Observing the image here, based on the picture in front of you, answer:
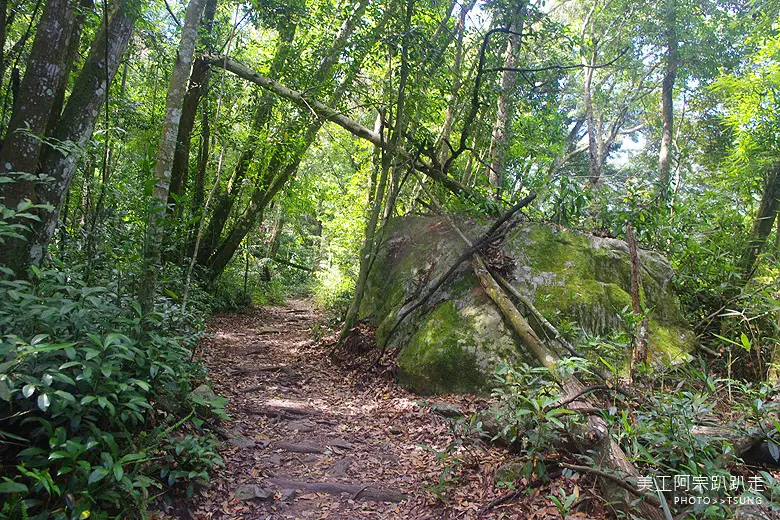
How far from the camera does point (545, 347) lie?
5273 millimetres

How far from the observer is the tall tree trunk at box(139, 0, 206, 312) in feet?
12.4

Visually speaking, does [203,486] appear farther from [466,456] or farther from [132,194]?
[132,194]

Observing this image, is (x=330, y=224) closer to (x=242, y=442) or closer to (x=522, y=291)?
(x=522, y=291)

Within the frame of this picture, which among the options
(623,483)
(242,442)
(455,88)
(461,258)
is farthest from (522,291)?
(455,88)

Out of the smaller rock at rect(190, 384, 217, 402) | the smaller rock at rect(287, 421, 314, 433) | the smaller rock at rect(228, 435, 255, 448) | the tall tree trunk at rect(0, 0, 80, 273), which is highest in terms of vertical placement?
the tall tree trunk at rect(0, 0, 80, 273)

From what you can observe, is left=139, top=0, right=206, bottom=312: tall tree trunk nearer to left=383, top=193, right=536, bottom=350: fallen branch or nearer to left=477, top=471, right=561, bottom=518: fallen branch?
left=477, top=471, right=561, bottom=518: fallen branch

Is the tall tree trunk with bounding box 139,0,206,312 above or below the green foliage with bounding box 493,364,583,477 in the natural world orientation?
above

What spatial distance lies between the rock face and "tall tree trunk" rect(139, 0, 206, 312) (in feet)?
11.6

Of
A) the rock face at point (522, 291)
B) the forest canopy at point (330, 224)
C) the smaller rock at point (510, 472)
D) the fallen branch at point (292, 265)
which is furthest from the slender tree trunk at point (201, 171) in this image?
the smaller rock at point (510, 472)

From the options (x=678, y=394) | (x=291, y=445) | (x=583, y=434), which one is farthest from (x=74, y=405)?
(x=678, y=394)

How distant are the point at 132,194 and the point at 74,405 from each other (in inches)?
126

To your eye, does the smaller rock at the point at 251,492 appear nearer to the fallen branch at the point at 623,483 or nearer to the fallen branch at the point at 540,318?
the fallen branch at the point at 623,483

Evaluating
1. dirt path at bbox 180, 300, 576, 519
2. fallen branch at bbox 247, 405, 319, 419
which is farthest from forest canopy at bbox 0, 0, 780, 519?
fallen branch at bbox 247, 405, 319, 419

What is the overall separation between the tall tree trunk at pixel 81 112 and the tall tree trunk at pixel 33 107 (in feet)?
0.50
